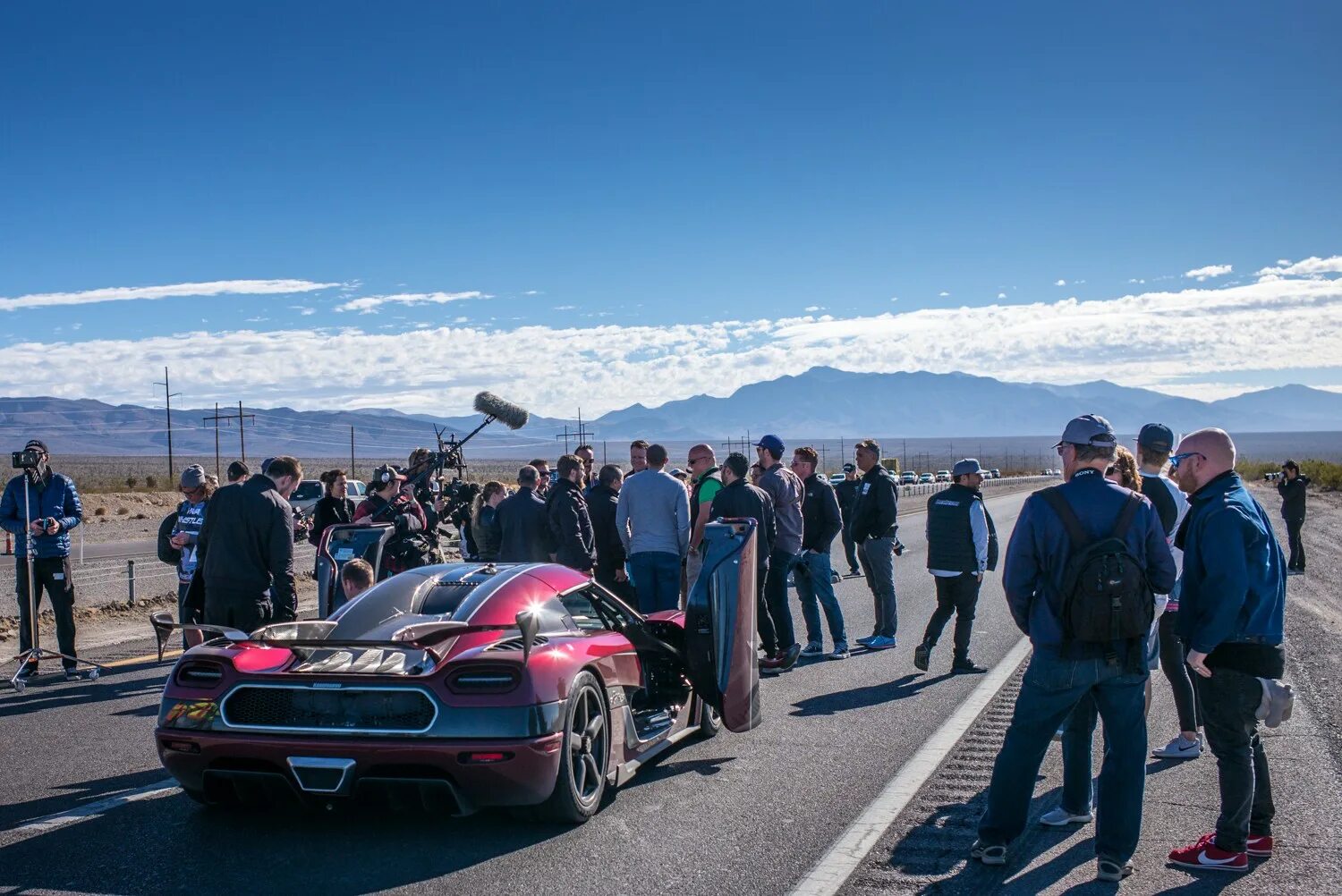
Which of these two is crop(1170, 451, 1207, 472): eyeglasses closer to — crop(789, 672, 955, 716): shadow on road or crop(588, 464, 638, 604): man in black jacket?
crop(789, 672, 955, 716): shadow on road

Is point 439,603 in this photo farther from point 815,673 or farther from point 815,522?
point 815,522

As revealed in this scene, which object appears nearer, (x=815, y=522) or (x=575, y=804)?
(x=575, y=804)

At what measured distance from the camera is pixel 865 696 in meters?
9.27

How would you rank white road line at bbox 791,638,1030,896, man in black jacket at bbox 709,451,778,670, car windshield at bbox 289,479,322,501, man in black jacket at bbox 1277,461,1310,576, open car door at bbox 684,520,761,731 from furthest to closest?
car windshield at bbox 289,479,322,501, man in black jacket at bbox 1277,461,1310,576, man in black jacket at bbox 709,451,778,670, open car door at bbox 684,520,761,731, white road line at bbox 791,638,1030,896

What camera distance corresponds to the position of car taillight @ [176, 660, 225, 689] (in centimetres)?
575

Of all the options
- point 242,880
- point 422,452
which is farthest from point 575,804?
point 422,452

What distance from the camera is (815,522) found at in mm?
11828

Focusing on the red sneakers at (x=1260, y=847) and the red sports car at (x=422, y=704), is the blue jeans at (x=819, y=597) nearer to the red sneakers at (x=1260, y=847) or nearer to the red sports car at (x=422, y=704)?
the red sports car at (x=422, y=704)

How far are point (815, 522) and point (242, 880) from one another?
7.56 metres

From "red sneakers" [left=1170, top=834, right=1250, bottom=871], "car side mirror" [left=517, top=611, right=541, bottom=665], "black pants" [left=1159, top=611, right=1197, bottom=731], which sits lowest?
"red sneakers" [left=1170, top=834, right=1250, bottom=871]

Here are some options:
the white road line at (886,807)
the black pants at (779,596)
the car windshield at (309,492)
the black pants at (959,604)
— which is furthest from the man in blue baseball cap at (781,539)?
the car windshield at (309,492)

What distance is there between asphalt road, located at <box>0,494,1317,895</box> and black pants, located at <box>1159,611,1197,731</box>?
360 mm

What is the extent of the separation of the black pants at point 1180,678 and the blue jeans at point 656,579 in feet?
13.6

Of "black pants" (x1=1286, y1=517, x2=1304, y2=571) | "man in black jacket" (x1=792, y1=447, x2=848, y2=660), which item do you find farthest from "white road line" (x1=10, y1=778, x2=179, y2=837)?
"black pants" (x1=1286, y1=517, x2=1304, y2=571)
